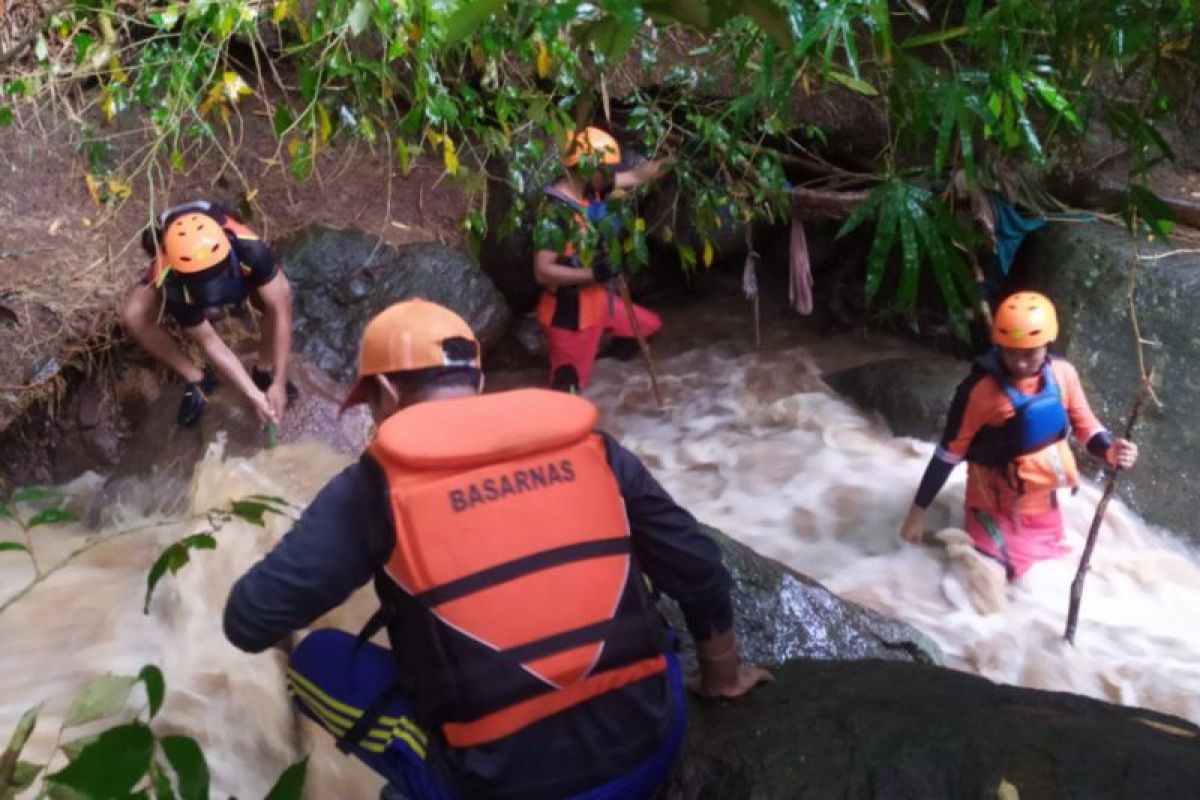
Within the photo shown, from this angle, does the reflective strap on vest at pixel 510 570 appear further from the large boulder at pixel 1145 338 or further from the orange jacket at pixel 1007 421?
the large boulder at pixel 1145 338

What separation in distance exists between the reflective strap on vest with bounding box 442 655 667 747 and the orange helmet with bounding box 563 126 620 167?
2570 mm

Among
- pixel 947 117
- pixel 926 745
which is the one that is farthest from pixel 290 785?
pixel 947 117

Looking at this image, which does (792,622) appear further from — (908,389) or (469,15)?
(908,389)

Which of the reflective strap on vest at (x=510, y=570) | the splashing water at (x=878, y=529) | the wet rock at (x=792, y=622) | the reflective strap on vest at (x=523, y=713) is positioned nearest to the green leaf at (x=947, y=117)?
the reflective strap on vest at (x=510, y=570)

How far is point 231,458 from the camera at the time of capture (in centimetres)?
428

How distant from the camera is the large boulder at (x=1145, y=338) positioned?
4691mm

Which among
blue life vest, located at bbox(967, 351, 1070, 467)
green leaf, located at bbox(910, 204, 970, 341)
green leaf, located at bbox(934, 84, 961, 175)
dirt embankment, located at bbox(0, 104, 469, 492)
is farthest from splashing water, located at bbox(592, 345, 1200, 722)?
green leaf, located at bbox(934, 84, 961, 175)

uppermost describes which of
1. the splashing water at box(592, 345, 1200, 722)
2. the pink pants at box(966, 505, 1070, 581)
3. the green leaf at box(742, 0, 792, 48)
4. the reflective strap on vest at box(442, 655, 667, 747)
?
the green leaf at box(742, 0, 792, 48)

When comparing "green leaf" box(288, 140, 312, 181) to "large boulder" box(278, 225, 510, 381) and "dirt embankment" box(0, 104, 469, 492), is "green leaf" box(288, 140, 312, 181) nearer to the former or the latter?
"dirt embankment" box(0, 104, 469, 492)

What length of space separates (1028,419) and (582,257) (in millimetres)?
2129

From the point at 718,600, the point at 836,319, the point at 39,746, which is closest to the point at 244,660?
the point at 39,746

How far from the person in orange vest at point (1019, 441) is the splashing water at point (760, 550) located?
9.1 inches

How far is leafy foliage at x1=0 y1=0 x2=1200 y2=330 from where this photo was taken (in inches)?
63.0

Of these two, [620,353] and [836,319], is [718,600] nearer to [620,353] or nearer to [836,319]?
[620,353]
